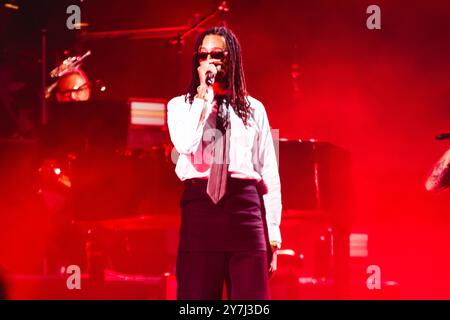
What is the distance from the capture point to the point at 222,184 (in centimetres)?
295

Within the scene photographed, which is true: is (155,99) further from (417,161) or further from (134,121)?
(417,161)

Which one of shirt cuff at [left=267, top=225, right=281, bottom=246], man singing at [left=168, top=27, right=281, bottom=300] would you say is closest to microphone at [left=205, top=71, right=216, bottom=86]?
man singing at [left=168, top=27, right=281, bottom=300]

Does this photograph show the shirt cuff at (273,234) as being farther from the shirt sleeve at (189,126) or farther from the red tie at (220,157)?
the shirt sleeve at (189,126)

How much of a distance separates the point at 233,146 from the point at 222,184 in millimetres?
204

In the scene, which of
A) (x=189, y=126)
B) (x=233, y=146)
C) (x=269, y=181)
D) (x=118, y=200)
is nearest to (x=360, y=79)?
(x=118, y=200)

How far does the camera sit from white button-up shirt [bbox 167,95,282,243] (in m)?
3.02

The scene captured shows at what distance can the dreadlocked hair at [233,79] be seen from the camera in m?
3.14

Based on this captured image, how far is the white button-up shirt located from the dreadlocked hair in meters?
0.03

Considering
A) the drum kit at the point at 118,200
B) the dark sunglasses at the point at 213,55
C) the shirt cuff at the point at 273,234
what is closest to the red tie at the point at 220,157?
the dark sunglasses at the point at 213,55

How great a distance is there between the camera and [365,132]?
7820 millimetres

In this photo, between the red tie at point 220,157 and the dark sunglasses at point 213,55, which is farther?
the dark sunglasses at point 213,55

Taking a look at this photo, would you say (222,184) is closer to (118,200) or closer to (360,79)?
(118,200)

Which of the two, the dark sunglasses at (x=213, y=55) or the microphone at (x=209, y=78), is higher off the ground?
the dark sunglasses at (x=213, y=55)
